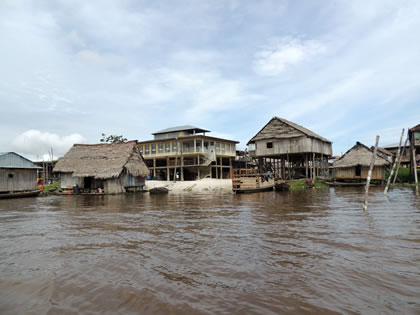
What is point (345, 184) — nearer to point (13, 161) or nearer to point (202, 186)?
point (202, 186)

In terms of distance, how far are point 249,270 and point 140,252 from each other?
7.99 ft

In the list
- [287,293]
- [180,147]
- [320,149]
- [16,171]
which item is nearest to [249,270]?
[287,293]

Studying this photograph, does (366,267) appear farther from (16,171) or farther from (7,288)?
(16,171)

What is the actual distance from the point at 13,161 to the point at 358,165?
106ft

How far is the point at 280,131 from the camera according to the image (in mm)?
32719

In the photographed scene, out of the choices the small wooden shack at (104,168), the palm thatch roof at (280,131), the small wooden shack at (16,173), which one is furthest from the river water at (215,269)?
the palm thatch roof at (280,131)

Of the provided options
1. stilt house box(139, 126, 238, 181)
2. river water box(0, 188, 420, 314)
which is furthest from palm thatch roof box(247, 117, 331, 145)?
river water box(0, 188, 420, 314)

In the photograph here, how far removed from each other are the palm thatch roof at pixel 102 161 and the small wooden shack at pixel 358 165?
797 inches

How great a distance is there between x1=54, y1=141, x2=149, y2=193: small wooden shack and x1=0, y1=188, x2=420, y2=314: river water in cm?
1933

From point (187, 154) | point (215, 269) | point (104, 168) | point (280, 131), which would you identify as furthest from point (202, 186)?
point (215, 269)

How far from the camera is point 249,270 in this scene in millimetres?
4785

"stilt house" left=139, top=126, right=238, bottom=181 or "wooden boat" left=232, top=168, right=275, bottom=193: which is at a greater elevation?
"stilt house" left=139, top=126, right=238, bottom=181

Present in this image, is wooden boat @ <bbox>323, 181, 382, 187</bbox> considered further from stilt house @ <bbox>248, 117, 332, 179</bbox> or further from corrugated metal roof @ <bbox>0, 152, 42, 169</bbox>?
corrugated metal roof @ <bbox>0, 152, 42, 169</bbox>

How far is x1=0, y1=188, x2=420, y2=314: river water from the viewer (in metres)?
3.63
